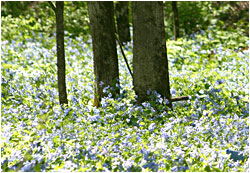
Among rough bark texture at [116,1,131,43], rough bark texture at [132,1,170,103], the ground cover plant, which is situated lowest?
the ground cover plant

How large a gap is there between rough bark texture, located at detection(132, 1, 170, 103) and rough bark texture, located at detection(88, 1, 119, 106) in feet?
1.41

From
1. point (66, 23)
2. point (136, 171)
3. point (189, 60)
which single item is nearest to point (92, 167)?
point (136, 171)

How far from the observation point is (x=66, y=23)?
10750 millimetres

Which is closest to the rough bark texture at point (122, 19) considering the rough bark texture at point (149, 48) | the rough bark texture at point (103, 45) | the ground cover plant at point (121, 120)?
the ground cover plant at point (121, 120)

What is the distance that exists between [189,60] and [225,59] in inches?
Result: 28.6

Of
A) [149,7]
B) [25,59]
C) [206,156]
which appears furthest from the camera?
[25,59]

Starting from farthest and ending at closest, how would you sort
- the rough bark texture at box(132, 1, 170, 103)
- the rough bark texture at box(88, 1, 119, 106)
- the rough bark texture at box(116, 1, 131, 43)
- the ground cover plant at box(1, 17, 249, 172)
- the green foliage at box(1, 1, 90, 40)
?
1. the green foliage at box(1, 1, 90, 40)
2. the rough bark texture at box(116, 1, 131, 43)
3. the rough bark texture at box(88, 1, 119, 106)
4. the rough bark texture at box(132, 1, 170, 103)
5. the ground cover plant at box(1, 17, 249, 172)

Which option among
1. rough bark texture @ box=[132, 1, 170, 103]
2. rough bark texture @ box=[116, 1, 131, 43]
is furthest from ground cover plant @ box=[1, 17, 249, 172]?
rough bark texture @ box=[116, 1, 131, 43]

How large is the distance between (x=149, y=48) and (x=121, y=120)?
101cm

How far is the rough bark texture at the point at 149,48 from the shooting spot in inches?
194

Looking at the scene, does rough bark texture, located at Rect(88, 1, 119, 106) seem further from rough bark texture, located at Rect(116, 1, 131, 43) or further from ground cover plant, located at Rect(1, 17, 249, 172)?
rough bark texture, located at Rect(116, 1, 131, 43)

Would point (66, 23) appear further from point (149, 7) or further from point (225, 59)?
point (149, 7)

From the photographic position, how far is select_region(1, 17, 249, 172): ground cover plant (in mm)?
3172

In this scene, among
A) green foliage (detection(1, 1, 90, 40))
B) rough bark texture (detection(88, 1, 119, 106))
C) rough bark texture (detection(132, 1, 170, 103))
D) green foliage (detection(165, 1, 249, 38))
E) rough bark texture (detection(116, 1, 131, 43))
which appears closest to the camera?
rough bark texture (detection(132, 1, 170, 103))
